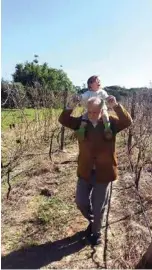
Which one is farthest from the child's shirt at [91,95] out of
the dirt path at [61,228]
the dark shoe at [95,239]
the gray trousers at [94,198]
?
the dirt path at [61,228]

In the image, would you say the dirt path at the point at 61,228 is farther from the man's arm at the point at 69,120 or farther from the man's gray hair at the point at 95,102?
the man's gray hair at the point at 95,102

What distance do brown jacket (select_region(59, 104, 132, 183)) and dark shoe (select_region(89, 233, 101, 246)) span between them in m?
0.62

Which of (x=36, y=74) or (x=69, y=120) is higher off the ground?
(x=36, y=74)

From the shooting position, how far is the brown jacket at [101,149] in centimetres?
359

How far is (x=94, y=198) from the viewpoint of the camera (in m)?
3.68

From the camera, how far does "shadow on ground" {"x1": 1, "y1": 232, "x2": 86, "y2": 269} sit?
3.50m

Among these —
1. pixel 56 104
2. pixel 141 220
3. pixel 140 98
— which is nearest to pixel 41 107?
pixel 56 104

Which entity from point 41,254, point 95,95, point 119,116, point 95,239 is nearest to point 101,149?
point 119,116

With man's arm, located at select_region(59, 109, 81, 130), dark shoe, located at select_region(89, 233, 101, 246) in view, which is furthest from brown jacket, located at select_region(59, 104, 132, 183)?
dark shoe, located at select_region(89, 233, 101, 246)

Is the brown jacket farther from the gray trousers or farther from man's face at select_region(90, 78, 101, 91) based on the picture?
man's face at select_region(90, 78, 101, 91)

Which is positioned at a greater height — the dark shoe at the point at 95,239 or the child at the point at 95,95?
the child at the point at 95,95

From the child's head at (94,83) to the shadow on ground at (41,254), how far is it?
5.11ft

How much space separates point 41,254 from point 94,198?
0.75 m

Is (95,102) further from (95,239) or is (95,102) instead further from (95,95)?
(95,239)
